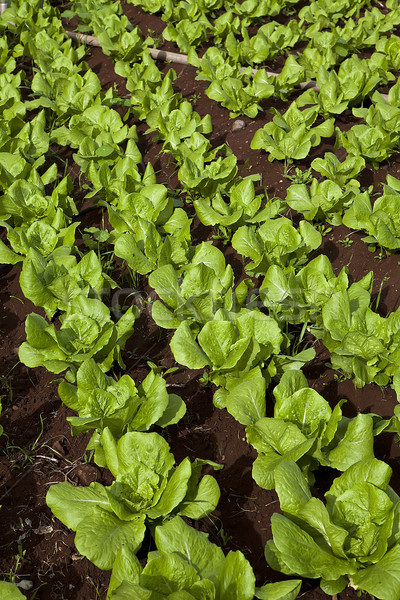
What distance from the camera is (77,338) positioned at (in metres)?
3.23

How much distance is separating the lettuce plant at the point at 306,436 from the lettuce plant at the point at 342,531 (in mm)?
164

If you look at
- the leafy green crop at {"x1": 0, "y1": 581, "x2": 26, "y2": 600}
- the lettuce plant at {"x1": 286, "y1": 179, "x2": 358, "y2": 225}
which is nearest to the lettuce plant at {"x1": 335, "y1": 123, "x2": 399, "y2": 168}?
the lettuce plant at {"x1": 286, "y1": 179, "x2": 358, "y2": 225}

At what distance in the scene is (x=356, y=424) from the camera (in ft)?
8.61

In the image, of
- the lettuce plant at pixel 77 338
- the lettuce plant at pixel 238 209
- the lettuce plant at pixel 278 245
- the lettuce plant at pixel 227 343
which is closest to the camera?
the lettuce plant at pixel 227 343

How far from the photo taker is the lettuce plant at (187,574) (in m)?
2.04

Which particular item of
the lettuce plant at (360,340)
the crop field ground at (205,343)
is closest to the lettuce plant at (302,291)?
A: the crop field ground at (205,343)

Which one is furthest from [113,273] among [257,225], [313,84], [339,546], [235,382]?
[313,84]

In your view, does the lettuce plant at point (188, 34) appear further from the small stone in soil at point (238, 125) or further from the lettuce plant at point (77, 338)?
the lettuce plant at point (77, 338)

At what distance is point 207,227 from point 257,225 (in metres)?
0.43

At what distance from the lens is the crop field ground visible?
236 centimetres

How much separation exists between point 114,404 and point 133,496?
1.60 feet

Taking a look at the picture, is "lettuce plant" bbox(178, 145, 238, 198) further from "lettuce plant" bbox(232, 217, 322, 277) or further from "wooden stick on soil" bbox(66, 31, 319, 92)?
"wooden stick on soil" bbox(66, 31, 319, 92)

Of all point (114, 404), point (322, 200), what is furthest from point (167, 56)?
point (114, 404)

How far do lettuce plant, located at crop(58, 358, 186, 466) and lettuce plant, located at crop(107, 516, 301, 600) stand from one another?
0.63 metres
